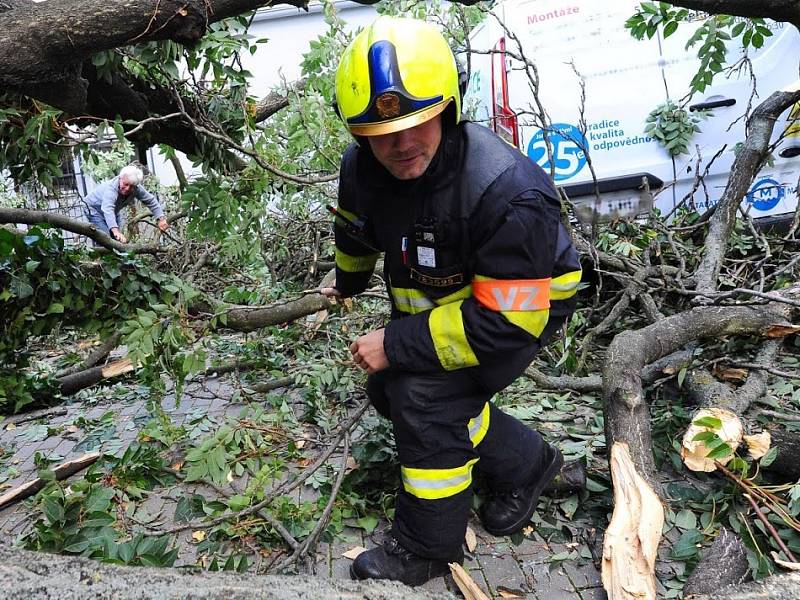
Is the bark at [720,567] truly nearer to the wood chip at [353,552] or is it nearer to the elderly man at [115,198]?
the wood chip at [353,552]

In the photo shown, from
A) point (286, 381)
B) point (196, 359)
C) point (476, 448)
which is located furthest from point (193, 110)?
point (476, 448)

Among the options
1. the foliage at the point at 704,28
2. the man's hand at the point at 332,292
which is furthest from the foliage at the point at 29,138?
the foliage at the point at 704,28

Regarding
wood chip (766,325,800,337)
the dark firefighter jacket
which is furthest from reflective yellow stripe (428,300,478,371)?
wood chip (766,325,800,337)

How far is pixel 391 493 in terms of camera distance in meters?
2.61

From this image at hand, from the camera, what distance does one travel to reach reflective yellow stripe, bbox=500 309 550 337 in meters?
1.82

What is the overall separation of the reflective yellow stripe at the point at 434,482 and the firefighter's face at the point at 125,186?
582 centimetres

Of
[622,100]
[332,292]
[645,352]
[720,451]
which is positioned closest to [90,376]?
[332,292]

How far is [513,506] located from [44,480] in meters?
2.15

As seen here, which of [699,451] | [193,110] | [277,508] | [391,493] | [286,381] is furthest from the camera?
[286,381]

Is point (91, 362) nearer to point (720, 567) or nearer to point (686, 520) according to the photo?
point (686, 520)

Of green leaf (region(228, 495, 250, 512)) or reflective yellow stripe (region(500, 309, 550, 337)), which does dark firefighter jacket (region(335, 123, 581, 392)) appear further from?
green leaf (region(228, 495, 250, 512))

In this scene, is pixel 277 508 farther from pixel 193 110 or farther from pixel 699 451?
pixel 193 110

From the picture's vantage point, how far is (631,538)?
75.2 inches

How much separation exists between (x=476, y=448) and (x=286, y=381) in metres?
2.06
